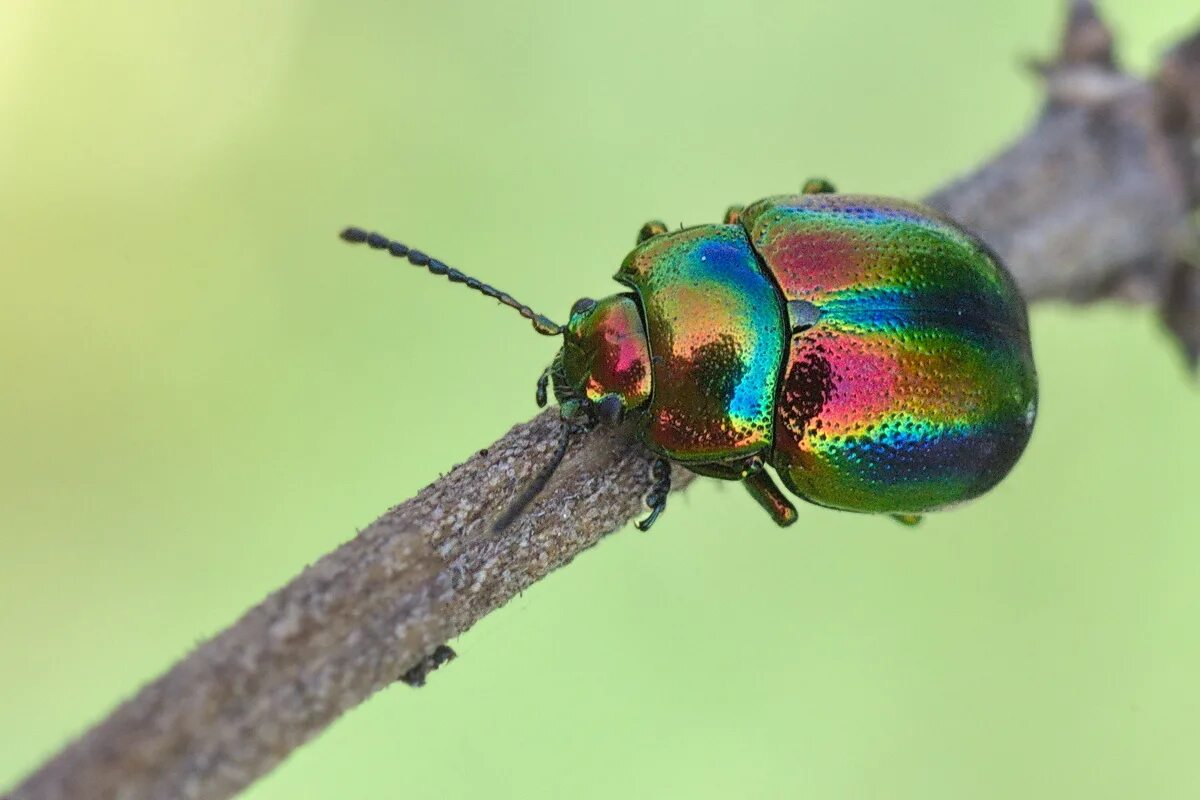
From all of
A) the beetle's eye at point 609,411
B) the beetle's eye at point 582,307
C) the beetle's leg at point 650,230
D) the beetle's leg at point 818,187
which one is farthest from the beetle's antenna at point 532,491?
the beetle's leg at point 818,187

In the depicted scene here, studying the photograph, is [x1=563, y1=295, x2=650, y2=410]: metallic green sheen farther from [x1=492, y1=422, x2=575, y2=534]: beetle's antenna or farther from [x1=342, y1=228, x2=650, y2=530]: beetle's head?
[x1=492, y1=422, x2=575, y2=534]: beetle's antenna

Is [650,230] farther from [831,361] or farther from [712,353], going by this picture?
[831,361]

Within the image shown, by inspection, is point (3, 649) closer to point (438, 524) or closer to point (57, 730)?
point (57, 730)

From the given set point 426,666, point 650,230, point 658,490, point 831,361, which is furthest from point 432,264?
point 426,666

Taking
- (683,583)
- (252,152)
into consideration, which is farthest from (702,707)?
(252,152)

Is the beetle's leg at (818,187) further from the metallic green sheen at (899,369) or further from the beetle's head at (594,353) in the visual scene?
the beetle's head at (594,353)

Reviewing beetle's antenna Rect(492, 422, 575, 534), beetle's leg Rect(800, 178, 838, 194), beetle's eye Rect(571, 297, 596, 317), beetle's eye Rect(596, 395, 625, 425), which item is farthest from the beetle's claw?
beetle's leg Rect(800, 178, 838, 194)
